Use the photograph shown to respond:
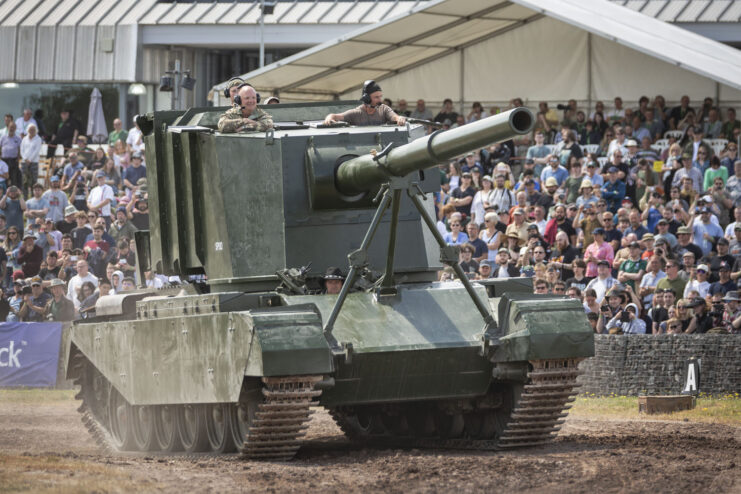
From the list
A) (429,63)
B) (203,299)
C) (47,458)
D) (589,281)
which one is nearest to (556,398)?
(203,299)

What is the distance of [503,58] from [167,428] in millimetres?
16260

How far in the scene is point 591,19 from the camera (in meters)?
26.1

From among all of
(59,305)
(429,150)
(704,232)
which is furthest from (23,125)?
(429,150)

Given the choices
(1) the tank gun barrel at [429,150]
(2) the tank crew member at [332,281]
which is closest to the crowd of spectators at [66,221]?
(2) the tank crew member at [332,281]

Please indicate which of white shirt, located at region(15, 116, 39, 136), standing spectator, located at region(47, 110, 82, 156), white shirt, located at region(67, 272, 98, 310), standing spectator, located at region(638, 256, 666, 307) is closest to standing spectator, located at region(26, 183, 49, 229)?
white shirt, located at region(67, 272, 98, 310)

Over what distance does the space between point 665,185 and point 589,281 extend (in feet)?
11.6

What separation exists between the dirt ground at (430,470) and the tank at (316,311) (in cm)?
53

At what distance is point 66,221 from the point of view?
28.8 m

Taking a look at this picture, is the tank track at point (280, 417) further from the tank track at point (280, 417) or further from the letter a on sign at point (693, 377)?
the letter a on sign at point (693, 377)

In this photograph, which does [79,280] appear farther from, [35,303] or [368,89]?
[368,89]

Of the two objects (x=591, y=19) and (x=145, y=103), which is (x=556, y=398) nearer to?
(x=591, y=19)

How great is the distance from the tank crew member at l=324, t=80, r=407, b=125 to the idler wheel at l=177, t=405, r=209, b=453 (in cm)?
328

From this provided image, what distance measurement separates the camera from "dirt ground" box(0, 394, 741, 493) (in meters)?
11.4

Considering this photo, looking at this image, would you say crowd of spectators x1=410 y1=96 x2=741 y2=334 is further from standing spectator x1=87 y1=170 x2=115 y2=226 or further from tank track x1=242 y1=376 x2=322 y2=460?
standing spectator x1=87 y1=170 x2=115 y2=226
